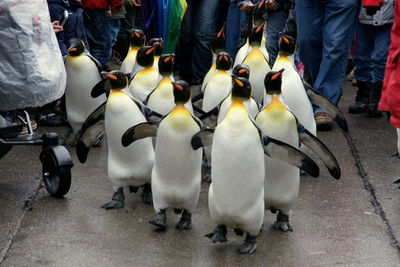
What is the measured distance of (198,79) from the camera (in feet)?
27.1

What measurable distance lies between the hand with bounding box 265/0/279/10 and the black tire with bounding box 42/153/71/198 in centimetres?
316

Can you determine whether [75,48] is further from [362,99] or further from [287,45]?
[362,99]

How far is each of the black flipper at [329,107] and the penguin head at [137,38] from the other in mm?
1564

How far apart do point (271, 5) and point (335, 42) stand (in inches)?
39.0

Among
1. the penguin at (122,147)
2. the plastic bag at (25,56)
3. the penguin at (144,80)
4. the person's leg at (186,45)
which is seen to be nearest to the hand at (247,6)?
the person's leg at (186,45)

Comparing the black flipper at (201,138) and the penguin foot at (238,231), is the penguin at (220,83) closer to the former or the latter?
the black flipper at (201,138)

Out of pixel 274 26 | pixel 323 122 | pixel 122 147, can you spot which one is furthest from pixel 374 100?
pixel 122 147

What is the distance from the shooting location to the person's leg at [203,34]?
26.5ft

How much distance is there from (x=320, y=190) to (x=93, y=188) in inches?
58.2

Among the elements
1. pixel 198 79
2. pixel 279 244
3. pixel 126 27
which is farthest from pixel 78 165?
pixel 126 27

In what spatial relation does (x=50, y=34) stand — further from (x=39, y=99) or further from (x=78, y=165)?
(x=78, y=165)

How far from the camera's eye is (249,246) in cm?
436

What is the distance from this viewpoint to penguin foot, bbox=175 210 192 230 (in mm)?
4684

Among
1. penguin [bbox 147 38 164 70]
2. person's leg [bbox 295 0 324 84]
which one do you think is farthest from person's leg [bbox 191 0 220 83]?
penguin [bbox 147 38 164 70]
